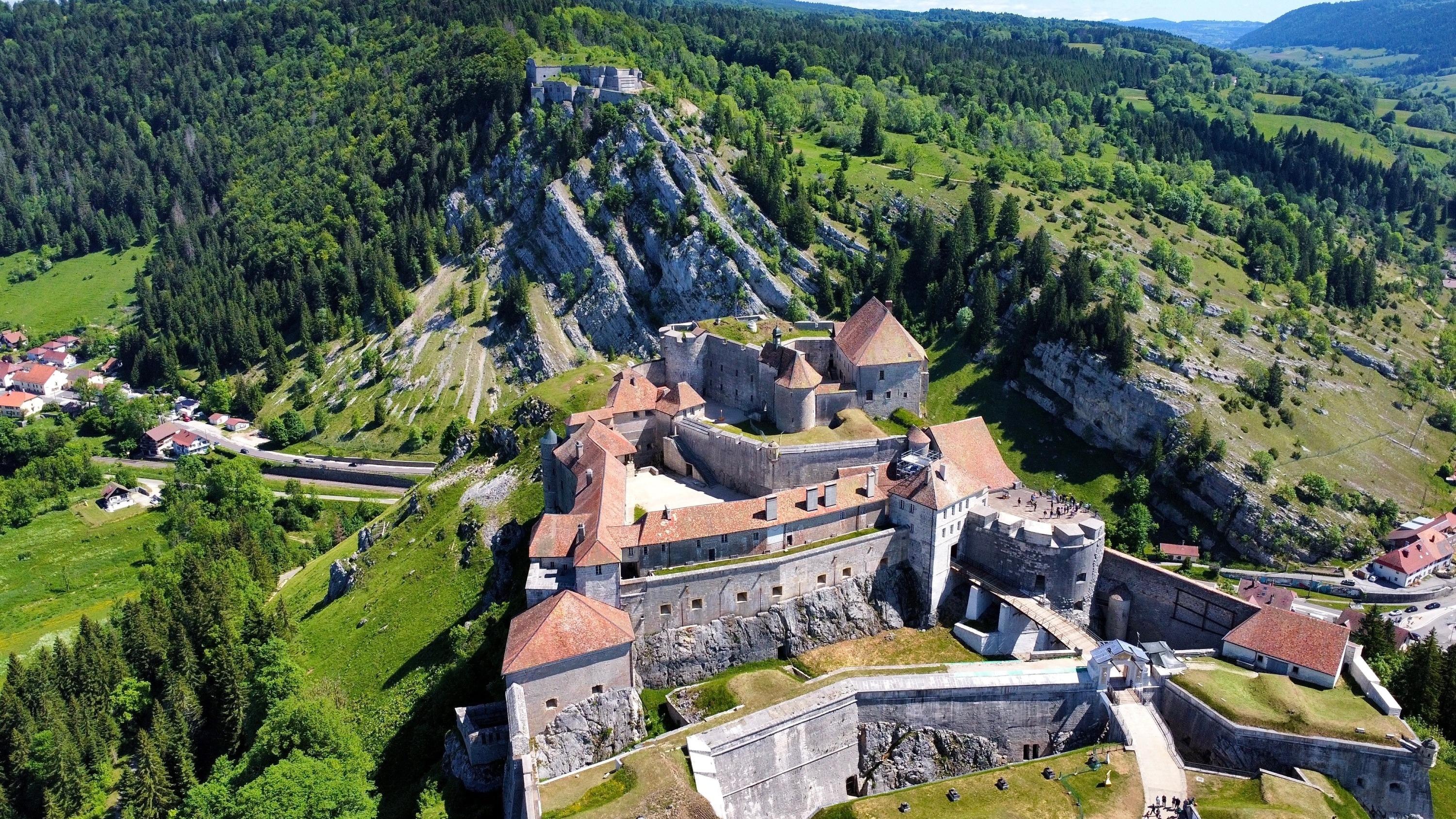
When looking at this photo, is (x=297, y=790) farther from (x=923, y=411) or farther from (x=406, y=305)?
(x=406, y=305)

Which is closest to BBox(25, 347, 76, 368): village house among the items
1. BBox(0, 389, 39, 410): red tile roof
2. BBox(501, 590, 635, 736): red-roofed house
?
BBox(0, 389, 39, 410): red tile roof

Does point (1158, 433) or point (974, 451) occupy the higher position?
point (974, 451)

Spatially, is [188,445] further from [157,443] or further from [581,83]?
[581,83]

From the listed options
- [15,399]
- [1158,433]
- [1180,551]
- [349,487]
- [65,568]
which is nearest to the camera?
[1180,551]

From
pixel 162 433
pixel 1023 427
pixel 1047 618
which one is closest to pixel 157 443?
pixel 162 433

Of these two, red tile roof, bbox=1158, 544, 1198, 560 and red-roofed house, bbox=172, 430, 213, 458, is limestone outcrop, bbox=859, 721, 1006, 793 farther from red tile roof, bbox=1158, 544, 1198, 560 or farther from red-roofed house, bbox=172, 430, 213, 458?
red-roofed house, bbox=172, 430, 213, 458
